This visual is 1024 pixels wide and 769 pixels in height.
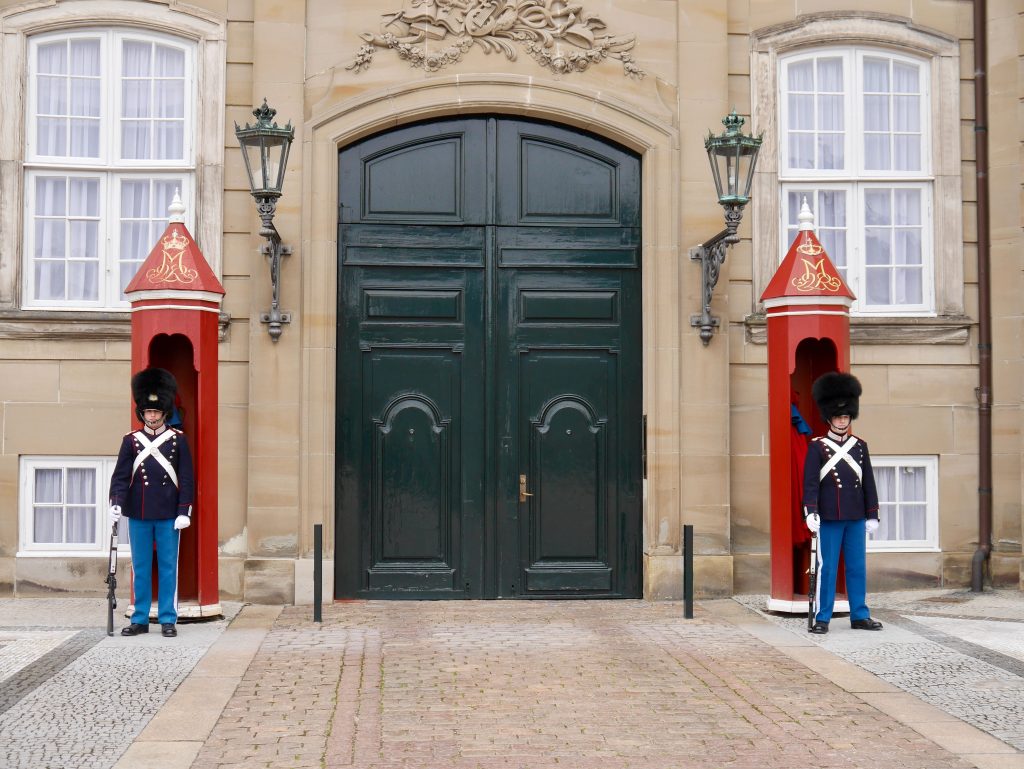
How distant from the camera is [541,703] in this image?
288 inches

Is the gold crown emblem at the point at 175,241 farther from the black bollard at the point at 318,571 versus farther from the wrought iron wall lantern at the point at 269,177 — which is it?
the black bollard at the point at 318,571

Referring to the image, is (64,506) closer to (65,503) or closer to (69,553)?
(65,503)

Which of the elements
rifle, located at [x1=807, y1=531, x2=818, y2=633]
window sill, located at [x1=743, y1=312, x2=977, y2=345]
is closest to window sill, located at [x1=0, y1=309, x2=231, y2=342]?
rifle, located at [x1=807, y1=531, x2=818, y2=633]

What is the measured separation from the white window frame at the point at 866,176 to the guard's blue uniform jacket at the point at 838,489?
6.92 feet

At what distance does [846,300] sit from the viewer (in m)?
10.2

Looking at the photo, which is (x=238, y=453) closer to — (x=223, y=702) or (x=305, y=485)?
(x=305, y=485)

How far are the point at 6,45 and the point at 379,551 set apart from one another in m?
5.10

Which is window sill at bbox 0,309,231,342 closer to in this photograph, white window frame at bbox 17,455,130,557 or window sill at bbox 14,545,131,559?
white window frame at bbox 17,455,130,557

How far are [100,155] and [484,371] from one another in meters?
3.64

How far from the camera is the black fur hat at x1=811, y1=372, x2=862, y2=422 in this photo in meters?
9.68

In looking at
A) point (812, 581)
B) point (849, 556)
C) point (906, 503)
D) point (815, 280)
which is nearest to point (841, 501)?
point (849, 556)

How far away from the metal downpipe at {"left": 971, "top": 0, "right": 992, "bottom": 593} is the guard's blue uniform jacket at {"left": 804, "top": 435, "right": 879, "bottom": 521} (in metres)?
2.52

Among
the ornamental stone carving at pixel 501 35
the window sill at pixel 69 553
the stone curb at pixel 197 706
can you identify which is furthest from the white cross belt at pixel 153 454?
the ornamental stone carving at pixel 501 35

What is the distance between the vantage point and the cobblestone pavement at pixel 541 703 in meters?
6.27
